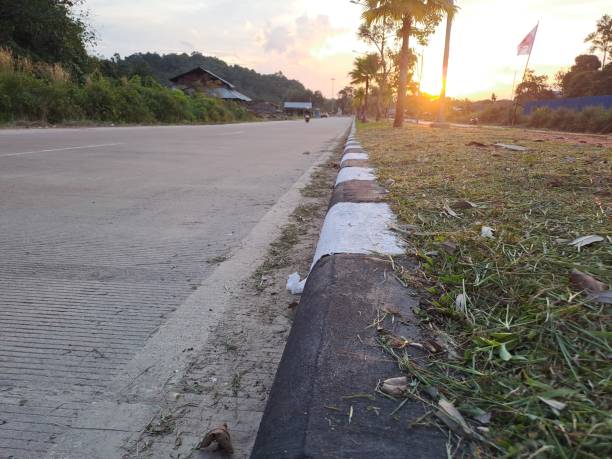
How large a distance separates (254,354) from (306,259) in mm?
1143

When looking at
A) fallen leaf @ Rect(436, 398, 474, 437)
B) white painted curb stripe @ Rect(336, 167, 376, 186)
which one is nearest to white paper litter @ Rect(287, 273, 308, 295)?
fallen leaf @ Rect(436, 398, 474, 437)

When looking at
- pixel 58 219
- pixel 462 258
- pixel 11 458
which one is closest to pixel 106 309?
pixel 11 458

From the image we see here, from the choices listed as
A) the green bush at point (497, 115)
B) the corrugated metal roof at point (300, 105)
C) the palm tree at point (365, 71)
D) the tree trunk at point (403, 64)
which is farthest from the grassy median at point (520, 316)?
the corrugated metal roof at point (300, 105)

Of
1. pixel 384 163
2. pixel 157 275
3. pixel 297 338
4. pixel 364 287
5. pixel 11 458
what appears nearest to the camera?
pixel 11 458

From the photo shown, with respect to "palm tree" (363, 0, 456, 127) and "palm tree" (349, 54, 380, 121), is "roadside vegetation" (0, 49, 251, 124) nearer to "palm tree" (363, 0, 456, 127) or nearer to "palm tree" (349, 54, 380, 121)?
"palm tree" (363, 0, 456, 127)

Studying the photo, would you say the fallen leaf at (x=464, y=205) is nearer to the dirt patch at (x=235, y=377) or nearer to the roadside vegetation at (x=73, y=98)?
the dirt patch at (x=235, y=377)

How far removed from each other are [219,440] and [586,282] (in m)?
1.18

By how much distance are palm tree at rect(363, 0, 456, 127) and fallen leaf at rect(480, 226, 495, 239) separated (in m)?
18.8

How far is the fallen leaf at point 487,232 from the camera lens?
198 centimetres

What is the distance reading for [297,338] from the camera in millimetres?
1393

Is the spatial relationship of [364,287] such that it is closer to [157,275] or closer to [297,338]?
[297,338]

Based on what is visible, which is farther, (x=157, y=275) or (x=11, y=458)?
(x=157, y=275)

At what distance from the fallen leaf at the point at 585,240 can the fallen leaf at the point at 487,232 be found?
303 mm

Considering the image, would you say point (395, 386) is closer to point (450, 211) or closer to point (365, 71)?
point (450, 211)
